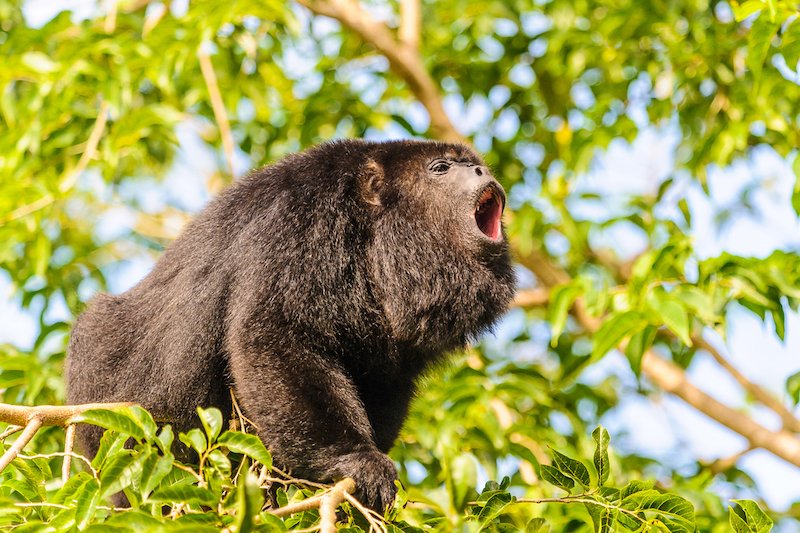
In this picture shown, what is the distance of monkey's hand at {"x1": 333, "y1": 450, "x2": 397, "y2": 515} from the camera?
230 cm

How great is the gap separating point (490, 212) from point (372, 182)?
447 millimetres

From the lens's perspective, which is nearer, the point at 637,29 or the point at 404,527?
the point at 404,527

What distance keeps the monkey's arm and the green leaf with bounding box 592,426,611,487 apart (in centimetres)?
62

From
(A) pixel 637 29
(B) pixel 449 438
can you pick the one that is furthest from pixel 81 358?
(A) pixel 637 29

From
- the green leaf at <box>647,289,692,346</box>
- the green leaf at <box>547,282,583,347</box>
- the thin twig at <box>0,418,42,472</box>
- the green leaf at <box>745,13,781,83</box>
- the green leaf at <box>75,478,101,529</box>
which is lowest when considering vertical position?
the green leaf at <box>547,282,583,347</box>

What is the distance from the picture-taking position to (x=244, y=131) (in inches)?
197

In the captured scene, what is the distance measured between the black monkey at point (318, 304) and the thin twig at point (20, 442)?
0.69 metres

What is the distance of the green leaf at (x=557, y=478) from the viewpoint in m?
1.94

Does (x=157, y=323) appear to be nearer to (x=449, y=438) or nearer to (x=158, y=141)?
(x=449, y=438)

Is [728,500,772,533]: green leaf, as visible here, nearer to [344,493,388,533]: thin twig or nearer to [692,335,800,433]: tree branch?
[344,493,388,533]: thin twig

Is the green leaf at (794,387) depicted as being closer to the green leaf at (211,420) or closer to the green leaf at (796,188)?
the green leaf at (796,188)

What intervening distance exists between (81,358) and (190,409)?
47cm

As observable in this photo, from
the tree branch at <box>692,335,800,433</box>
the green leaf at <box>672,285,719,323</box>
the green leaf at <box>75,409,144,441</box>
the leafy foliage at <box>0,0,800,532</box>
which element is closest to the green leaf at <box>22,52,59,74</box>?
the leafy foliage at <box>0,0,800,532</box>

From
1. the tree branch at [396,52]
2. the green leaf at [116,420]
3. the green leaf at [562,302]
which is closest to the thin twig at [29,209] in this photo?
the tree branch at [396,52]
